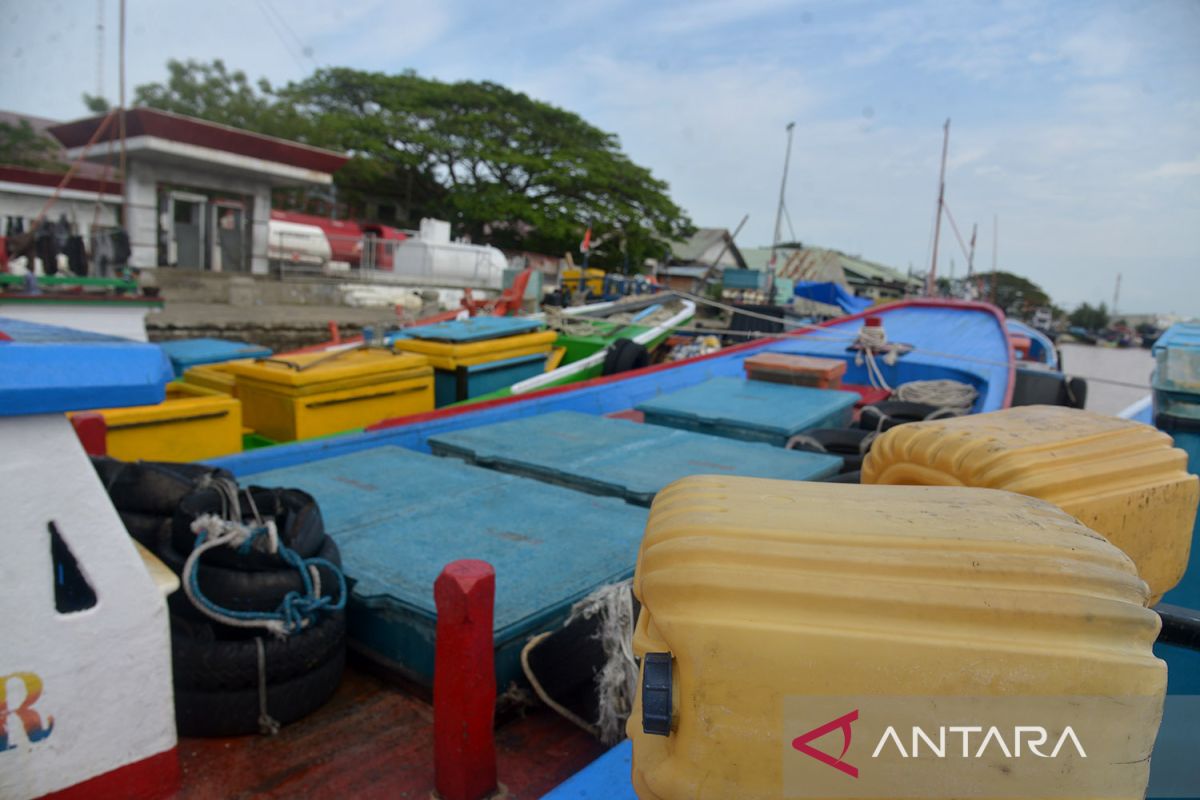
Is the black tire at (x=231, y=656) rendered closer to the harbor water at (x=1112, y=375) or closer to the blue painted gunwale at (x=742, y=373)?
Answer: the blue painted gunwale at (x=742, y=373)

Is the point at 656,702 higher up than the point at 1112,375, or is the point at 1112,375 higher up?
the point at 656,702

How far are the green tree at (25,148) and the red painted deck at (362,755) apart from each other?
32968mm

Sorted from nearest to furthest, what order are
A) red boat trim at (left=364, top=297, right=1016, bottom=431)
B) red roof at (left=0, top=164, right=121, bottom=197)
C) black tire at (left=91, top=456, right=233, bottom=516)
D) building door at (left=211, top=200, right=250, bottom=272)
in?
1. black tire at (left=91, top=456, right=233, bottom=516)
2. red boat trim at (left=364, top=297, right=1016, bottom=431)
3. building door at (left=211, top=200, right=250, bottom=272)
4. red roof at (left=0, top=164, right=121, bottom=197)

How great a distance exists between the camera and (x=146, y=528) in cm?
241

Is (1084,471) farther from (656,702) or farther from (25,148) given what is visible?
(25,148)

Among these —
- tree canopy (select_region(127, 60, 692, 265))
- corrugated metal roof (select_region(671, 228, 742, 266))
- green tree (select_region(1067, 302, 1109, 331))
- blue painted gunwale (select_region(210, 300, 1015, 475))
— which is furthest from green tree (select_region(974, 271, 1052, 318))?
blue painted gunwale (select_region(210, 300, 1015, 475))

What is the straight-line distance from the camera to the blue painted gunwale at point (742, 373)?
184 inches

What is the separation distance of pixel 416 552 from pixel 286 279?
13.1 m

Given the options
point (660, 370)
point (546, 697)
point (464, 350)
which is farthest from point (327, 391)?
point (546, 697)

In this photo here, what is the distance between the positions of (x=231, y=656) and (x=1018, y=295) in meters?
62.1

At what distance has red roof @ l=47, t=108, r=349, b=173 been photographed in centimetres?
1176

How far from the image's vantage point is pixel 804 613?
962 mm

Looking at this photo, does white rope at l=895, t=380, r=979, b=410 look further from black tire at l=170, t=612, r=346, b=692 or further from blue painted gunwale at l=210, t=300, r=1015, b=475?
black tire at l=170, t=612, r=346, b=692

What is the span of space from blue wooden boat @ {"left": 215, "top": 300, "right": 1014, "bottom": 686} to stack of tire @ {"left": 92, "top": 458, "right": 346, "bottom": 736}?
0.77 ft
